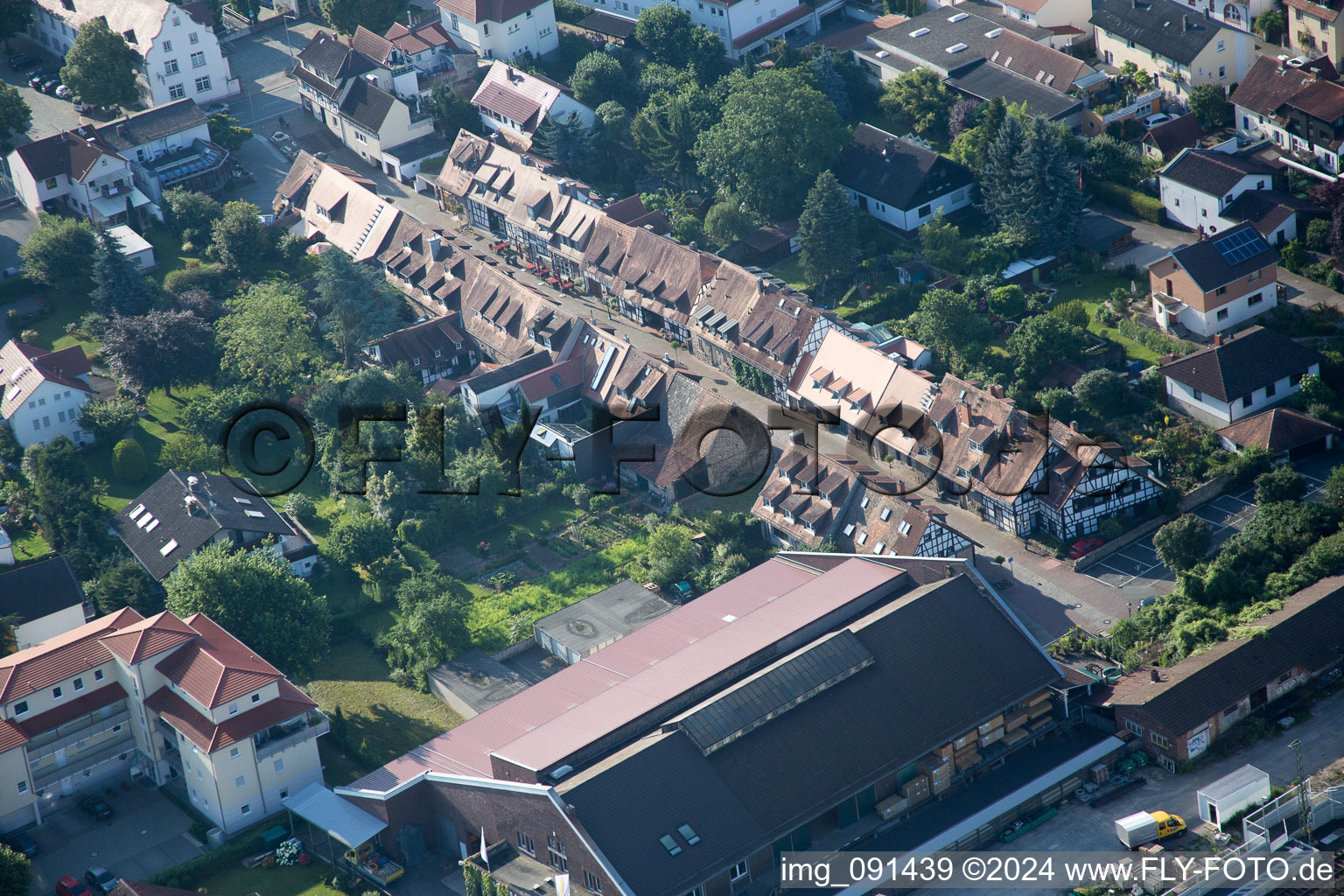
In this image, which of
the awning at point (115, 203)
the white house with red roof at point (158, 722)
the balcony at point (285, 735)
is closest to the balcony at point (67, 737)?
the white house with red roof at point (158, 722)

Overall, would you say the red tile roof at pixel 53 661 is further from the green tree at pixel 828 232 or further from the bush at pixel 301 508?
the green tree at pixel 828 232

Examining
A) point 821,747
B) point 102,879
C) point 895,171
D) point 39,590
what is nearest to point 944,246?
point 895,171

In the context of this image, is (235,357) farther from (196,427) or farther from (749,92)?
(749,92)

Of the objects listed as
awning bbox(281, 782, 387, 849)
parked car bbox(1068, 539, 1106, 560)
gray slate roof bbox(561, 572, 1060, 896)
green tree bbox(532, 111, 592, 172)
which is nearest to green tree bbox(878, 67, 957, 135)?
green tree bbox(532, 111, 592, 172)

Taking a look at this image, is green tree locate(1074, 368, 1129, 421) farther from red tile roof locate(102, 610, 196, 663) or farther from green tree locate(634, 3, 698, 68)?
red tile roof locate(102, 610, 196, 663)

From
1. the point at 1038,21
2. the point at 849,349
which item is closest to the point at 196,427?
the point at 849,349
